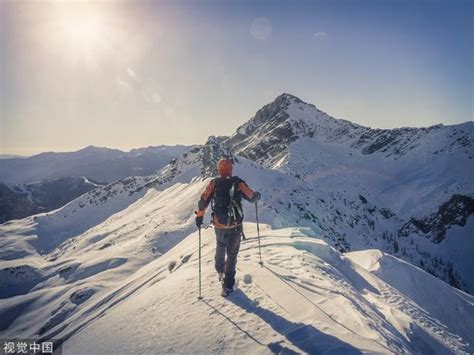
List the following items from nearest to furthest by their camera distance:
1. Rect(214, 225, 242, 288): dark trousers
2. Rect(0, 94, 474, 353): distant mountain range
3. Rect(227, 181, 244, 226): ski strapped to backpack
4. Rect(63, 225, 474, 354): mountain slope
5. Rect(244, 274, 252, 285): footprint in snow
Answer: Rect(63, 225, 474, 354): mountain slope → Rect(214, 225, 242, 288): dark trousers → Rect(227, 181, 244, 226): ski strapped to backpack → Rect(244, 274, 252, 285): footprint in snow → Rect(0, 94, 474, 353): distant mountain range

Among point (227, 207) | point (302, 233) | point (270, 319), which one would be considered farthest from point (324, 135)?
point (270, 319)

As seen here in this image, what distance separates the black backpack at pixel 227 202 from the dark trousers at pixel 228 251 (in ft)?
0.99

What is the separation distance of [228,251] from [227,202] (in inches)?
53.7

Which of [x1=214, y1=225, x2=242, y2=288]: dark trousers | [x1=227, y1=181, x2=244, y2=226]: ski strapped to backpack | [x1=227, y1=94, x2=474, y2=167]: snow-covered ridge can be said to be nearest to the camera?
[x1=214, y1=225, x2=242, y2=288]: dark trousers

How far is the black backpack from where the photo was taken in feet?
30.1

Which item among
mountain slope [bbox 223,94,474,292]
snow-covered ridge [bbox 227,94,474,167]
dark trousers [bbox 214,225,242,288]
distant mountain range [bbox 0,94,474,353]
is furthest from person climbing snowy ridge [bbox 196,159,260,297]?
snow-covered ridge [bbox 227,94,474,167]

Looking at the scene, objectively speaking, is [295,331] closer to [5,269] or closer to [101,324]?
[101,324]

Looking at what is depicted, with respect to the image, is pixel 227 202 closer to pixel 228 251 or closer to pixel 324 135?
pixel 228 251

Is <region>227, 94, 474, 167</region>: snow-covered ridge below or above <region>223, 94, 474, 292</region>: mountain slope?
above

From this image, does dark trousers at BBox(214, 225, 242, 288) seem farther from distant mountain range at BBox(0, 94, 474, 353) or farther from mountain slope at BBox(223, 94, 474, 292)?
mountain slope at BBox(223, 94, 474, 292)

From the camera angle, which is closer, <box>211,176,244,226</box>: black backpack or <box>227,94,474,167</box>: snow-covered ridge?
<box>211,176,244,226</box>: black backpack

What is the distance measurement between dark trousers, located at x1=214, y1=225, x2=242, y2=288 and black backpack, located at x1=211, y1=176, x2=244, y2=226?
302 mm

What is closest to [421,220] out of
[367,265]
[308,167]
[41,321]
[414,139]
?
[308,167]

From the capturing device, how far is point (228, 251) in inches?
359
